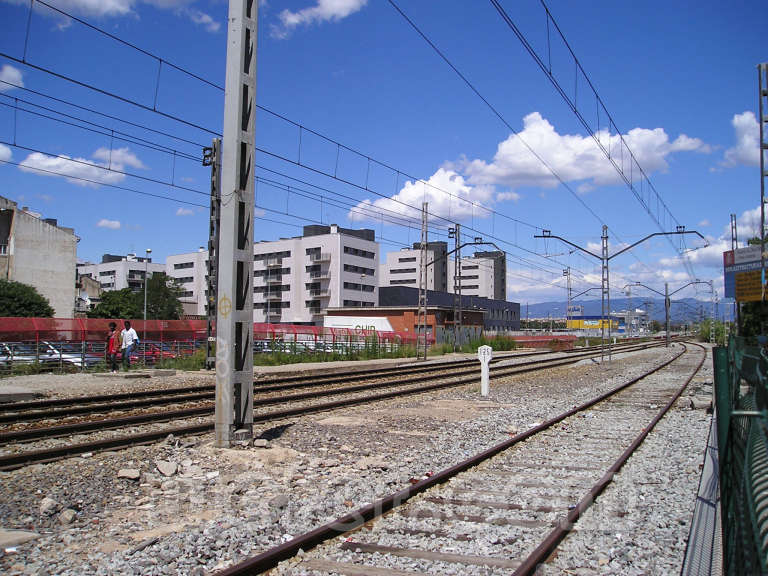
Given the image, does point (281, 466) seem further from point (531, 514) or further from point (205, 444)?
point (531, 514)

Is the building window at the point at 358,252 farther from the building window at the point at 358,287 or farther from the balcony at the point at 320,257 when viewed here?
the building window at the point at 358,287

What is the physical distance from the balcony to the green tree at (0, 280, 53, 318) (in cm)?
5023

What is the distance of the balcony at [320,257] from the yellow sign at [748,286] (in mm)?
77661

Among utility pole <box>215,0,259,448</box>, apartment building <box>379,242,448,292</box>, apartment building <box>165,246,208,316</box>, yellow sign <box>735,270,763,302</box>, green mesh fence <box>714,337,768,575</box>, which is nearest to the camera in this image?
green mesh fence <box>714,337,768,575</box>

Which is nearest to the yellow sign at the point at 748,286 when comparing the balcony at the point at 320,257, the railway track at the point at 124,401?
the railway track at the point at 124,401

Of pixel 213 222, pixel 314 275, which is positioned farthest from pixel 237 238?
pixel 314 275

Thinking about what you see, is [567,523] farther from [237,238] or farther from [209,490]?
[237,238]

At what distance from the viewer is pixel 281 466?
→ 28.6ft

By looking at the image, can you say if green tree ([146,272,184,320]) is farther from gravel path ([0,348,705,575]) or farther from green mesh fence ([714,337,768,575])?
green mesh fence ([714,337,768,575])

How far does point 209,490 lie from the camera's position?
24.6ft

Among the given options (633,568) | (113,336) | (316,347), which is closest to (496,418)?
(633,568)

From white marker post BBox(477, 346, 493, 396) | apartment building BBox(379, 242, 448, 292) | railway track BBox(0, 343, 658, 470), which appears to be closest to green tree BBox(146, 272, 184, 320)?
apartment building BBox(379, 242, 448, 292)

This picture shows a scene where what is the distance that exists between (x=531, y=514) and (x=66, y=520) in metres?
4.56

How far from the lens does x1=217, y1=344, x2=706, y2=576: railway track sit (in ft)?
16.7
